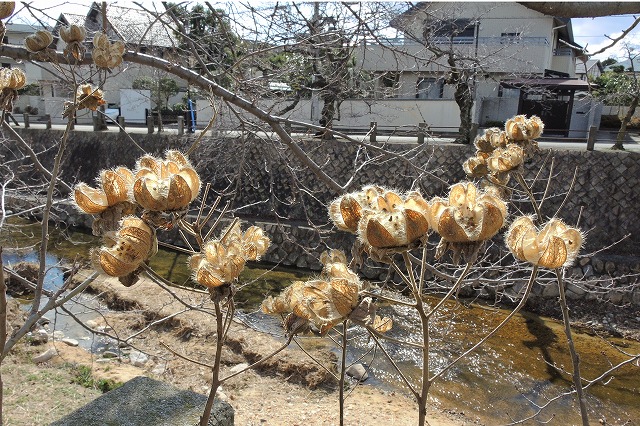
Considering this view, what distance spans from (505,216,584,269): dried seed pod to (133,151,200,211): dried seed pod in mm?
634

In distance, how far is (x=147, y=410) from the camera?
2.36 m

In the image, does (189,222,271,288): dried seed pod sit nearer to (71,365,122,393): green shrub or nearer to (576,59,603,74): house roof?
(576,59,603,74): house roof

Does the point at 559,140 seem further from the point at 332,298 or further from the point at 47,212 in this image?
the point at 332,298

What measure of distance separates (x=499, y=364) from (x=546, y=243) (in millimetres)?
6047

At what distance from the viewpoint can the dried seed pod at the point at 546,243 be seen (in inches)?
34.7

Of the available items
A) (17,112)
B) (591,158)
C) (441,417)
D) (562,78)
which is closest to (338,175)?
(591,158)

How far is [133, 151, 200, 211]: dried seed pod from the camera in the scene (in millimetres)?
938

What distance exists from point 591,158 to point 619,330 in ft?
13.0

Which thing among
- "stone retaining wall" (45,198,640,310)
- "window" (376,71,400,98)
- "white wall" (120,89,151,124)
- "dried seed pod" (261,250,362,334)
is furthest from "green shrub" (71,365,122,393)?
"white wall" (120,89,151,124)

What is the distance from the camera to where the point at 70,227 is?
41.2 ft

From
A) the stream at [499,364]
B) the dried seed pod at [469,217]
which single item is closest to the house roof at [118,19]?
the dried seed pod at [469,217]

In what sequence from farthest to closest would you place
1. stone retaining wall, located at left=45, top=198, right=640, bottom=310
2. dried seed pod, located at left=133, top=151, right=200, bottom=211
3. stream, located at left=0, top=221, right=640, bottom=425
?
stone retaining wall, located at left=45, top=198, right=640, bottom=310 → stream, located at left=0, top=221, right=640, bottom=425 → dried seed pod, located at left=133, top=151, right=200, bottom=211

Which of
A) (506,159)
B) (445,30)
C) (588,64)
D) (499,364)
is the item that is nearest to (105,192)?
(506,159)

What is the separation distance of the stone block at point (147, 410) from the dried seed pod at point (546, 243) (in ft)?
5.92
